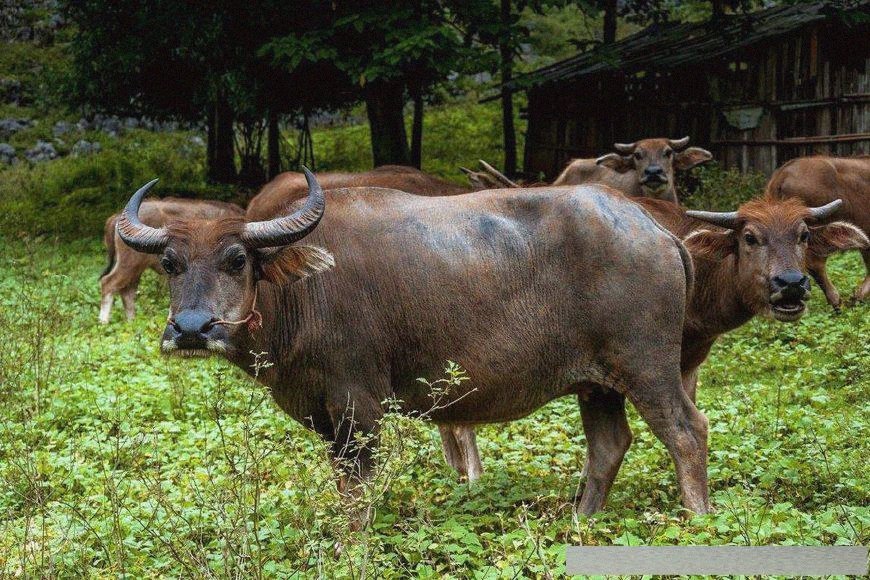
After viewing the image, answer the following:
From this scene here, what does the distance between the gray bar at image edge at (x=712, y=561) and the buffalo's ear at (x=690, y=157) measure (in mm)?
10399

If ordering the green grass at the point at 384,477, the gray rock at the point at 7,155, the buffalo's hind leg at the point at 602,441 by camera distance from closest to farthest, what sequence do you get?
the green grass at the point at 384,477 → the buffalo's hind leg at the point at 602,441 → the gray rock at the point at 7,155

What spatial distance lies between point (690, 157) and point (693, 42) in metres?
9.44

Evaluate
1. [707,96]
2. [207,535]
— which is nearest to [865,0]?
[707,96]

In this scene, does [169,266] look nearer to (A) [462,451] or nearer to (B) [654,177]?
(A) [462,451]

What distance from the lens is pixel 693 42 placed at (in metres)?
20.9

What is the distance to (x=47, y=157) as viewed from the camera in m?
31.2

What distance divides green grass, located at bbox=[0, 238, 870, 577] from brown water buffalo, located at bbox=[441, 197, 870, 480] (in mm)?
620

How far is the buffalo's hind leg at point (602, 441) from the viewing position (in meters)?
5.95

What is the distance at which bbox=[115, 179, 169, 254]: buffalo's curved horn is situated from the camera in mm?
5426

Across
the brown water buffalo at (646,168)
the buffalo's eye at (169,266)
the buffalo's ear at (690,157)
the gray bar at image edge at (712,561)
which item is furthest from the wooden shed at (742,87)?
the gray bar at image edge at (712,561)

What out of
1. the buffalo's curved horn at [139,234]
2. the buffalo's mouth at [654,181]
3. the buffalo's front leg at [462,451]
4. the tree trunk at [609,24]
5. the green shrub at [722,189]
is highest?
the tree trunk at [609,24]

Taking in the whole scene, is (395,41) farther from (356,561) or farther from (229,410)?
(356,561)

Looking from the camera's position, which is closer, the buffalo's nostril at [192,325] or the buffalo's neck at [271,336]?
the buffalo's nostril at [192,325]

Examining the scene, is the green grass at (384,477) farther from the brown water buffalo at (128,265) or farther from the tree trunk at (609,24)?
the tree trunk at (609,24)
